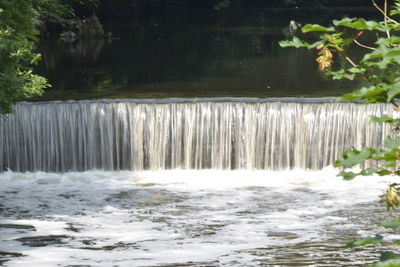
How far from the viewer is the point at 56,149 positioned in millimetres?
19094

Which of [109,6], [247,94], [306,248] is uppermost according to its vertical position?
[109,6]

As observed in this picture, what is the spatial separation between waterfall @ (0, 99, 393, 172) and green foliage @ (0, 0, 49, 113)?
448 centimetres

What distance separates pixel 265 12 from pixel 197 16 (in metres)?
4.17

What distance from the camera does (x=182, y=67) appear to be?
27.4 meters

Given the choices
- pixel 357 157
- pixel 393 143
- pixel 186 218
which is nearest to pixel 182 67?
pixel 186 218

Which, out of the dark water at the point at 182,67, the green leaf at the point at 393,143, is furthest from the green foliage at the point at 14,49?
the green leaf at the point at 393,143

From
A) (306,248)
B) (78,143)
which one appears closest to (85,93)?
(78,143)

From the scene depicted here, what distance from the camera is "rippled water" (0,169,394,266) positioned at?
12578 millimetres

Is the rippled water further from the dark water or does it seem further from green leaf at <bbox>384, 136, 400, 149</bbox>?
green leaf at <bbox>384, 136, 400, 149</bbox>

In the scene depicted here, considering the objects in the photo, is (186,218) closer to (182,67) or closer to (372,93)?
(372,93)

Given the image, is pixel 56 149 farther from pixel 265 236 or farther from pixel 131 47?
pixel 131 47

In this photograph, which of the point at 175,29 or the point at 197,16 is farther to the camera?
the point at 197,16

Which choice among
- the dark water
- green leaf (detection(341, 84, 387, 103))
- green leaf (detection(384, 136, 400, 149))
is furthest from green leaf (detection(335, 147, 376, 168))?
the dark water

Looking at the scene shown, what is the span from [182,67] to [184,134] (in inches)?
329
